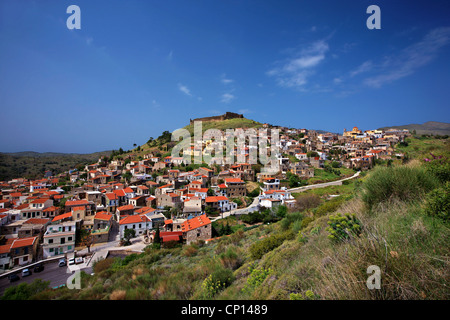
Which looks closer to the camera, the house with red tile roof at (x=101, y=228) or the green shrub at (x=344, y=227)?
the green shrub at (x=344, y=227)

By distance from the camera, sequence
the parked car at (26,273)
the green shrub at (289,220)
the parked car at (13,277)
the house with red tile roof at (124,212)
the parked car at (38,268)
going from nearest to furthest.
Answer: the green shrub at (289,220) → the parked car at (13,277) → the parked car at (26,273) → the parked car at (38,268) → the house with red tile roof at (124,212)

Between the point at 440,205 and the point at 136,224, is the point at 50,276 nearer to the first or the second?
the point at 136,224

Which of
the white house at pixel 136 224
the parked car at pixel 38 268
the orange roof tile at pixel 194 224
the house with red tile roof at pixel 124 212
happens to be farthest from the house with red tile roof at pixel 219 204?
the parked car at pixel 38 268

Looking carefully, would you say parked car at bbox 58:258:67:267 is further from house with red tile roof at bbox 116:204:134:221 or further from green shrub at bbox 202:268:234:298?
green shrub at bbox 202:268:234:298

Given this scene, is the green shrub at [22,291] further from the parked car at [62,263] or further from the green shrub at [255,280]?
the green shrub at [255,280]

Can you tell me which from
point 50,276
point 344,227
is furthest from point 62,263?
point 344,227

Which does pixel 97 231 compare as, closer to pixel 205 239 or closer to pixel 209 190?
pixel 205 239
